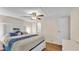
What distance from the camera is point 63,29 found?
4.69 ft

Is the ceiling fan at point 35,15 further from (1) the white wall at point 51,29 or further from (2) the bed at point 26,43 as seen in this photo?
(2) the bed at point 26,43

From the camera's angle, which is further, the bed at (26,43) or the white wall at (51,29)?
the white wall at (51,29)

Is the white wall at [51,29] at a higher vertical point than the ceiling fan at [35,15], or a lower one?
lower

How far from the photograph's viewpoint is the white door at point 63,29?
1401mm

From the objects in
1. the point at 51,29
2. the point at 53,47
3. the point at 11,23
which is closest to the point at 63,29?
the point at 51,29

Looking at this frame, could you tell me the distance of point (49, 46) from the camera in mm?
1414

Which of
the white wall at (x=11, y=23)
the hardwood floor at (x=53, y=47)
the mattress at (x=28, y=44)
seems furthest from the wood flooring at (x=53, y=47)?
the white wall at (x=11, y=23)

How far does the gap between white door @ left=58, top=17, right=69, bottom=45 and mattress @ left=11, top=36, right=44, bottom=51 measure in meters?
0.26

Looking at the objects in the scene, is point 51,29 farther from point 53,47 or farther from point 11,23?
point 11,23

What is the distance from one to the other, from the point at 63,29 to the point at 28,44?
52 cm

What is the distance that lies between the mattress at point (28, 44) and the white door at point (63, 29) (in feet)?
0.84
